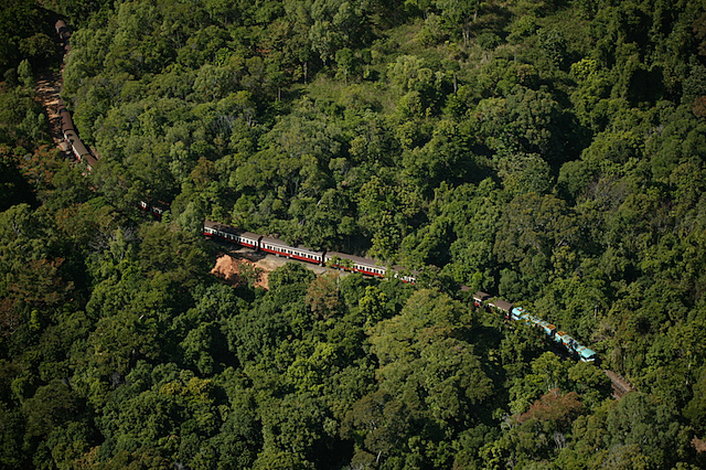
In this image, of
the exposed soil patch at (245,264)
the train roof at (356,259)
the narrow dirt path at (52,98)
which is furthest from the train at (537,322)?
the narrow dirt path at (52,98)

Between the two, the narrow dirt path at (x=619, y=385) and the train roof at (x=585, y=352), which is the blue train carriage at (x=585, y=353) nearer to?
the train roof at (x=585, y=352)

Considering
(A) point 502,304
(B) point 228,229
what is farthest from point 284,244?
(A) point 502,304

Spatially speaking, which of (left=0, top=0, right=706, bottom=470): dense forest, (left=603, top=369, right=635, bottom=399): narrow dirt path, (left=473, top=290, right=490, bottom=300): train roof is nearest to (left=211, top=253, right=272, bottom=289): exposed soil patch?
(left=0, top=0, right=706, bottom=470): dense forest

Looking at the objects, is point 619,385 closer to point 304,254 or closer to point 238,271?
point 304,254

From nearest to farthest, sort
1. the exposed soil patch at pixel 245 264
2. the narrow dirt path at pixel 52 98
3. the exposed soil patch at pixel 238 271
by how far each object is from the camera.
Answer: the exposed soil patch at pixel 238 271 → the exposed soil patch at pixel 245 264 → the narrow dirt path at pixel 52 98

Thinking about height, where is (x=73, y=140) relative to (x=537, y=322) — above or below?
above

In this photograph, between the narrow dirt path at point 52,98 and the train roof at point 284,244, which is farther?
the narrow dirt path at point 52,98

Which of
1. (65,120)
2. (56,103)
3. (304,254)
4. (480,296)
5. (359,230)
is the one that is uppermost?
→ (65,120)

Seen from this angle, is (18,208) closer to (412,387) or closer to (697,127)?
(412,387)
